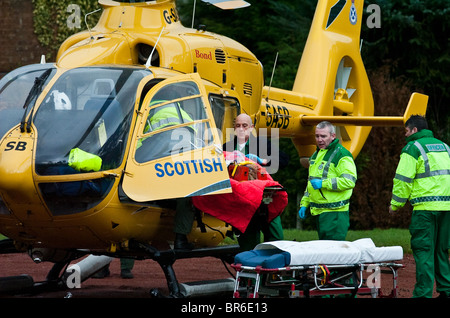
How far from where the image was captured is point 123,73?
8242mm

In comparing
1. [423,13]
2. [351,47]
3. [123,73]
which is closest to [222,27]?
[423,13]

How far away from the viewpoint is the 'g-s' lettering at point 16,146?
7.54m

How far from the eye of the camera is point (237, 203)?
8156mm

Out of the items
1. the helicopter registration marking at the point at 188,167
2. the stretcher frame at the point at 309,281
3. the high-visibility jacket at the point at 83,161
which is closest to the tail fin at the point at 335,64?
the helicopter registration marking at the point at 188,167

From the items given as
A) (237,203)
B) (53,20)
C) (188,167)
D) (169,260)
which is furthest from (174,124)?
(53,20)

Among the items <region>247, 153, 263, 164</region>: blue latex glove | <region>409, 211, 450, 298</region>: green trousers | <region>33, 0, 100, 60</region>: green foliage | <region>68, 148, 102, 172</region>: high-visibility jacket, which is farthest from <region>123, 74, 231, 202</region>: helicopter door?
<region>33, 0, 100, 60</region>: green foliage

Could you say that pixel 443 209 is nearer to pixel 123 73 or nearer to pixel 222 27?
pixel 123 73

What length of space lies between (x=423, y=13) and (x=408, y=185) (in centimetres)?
1430

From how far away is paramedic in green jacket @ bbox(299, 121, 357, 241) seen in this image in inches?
333

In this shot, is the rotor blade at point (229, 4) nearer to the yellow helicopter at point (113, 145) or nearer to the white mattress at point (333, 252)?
the yellow helicopter at point (113, 145)

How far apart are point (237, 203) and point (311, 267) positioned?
128 cm

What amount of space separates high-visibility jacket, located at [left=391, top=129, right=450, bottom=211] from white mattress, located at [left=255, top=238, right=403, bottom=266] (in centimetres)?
64

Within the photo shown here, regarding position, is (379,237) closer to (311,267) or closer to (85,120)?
(311,267)

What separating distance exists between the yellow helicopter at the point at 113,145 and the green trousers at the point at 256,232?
186mm
